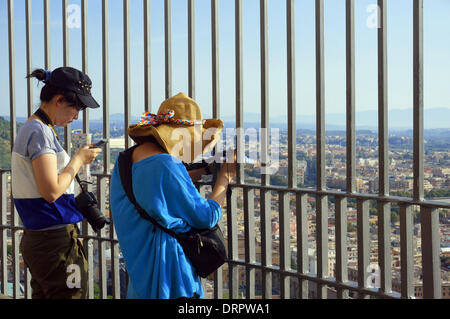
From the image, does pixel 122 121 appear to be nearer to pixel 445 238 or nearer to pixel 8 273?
pixel 8 273

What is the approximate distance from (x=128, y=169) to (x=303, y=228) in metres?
1.43

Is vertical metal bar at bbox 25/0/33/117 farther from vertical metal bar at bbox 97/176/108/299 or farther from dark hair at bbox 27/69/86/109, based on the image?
dark hair at bbox 27/69/86/109

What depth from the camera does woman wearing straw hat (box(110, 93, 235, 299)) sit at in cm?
308

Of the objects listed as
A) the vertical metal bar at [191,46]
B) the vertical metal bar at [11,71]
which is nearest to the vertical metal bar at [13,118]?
the vertical metal bar at [11,71]

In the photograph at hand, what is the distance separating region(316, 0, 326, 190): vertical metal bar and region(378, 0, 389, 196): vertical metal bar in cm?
41

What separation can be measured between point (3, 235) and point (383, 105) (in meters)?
4.38

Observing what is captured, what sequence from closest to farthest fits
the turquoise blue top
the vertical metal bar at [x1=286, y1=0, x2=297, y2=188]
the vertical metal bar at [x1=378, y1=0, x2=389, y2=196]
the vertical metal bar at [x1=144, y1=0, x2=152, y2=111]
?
1. the turquoise blue top
2. the vertical metal bar at [x1=378, y1=0, x2=389, y2=196]
3. the vertical metal bar at [x1=286, y1=0, x2=297, y2=188]
4. the vertical metal bar at [x1=144, y1=0, x2=152, y2=111]

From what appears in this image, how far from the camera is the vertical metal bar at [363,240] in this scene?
3.71m

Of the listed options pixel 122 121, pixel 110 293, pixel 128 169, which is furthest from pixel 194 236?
pixel 110 293

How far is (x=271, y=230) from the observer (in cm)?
432

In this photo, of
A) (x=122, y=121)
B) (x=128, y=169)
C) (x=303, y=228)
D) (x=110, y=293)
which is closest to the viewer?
(x=128, y=169)

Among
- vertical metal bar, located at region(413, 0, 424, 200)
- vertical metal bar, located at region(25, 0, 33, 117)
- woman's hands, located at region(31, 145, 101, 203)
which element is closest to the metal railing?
vertical metal bar, located at region(413, 0, 424, 200)

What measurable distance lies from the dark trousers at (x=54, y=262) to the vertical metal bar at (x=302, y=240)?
4.87 ft
